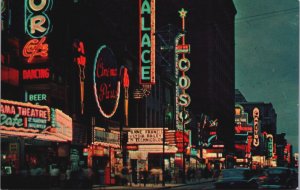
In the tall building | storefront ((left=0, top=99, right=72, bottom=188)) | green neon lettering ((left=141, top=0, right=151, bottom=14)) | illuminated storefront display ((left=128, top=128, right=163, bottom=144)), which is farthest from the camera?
the tall building

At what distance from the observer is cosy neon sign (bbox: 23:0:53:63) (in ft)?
133

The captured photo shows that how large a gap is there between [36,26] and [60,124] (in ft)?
22.7

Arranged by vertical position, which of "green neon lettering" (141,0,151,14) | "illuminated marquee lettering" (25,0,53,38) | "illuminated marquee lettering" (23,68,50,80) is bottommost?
"illuminated marquee lettering" (23,68,50,80)

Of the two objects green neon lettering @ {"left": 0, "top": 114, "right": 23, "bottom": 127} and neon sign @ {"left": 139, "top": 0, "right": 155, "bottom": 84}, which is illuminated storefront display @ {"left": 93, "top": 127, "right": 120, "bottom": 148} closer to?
neon sign @ {"left": 139, "top": 0, "right": 155, "bottom": 84}

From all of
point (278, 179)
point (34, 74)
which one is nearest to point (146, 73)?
point (34, 74)

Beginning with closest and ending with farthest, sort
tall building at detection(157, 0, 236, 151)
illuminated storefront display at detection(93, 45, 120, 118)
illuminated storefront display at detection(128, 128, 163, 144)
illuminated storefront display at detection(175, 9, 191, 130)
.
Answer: illuminated storefront display at detection(93, 45, 120, 118)
illuminated storefront display at detection(128, 128, 163, 144)
illuminated storefront display at detection(175, 9, 191, 130)
tall building at detection(157, 0, 236, 151)

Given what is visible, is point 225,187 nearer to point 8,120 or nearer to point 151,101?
point 8,120

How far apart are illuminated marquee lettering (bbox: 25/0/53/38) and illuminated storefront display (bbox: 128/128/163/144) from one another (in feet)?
62.5

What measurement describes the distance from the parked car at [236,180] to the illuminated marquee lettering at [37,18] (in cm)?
1600

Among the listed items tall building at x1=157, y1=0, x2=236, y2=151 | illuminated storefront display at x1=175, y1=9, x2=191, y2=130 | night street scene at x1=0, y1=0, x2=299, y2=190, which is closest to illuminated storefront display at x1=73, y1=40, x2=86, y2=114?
night street scene at x1=0, y1=0, x2=299, y2=190

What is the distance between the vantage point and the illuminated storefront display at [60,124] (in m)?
37.7

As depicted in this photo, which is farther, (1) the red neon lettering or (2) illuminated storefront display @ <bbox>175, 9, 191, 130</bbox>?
(2) illuminated storefront display @ <bbox>175, 9, 191, 130</bbox>

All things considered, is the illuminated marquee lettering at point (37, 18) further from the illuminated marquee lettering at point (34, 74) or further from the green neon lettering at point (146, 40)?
the green neon lettering at point (146, 40)

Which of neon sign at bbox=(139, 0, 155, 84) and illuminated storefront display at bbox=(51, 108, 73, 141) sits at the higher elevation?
neon sign at bbox=(139, 0, 155, 84)
